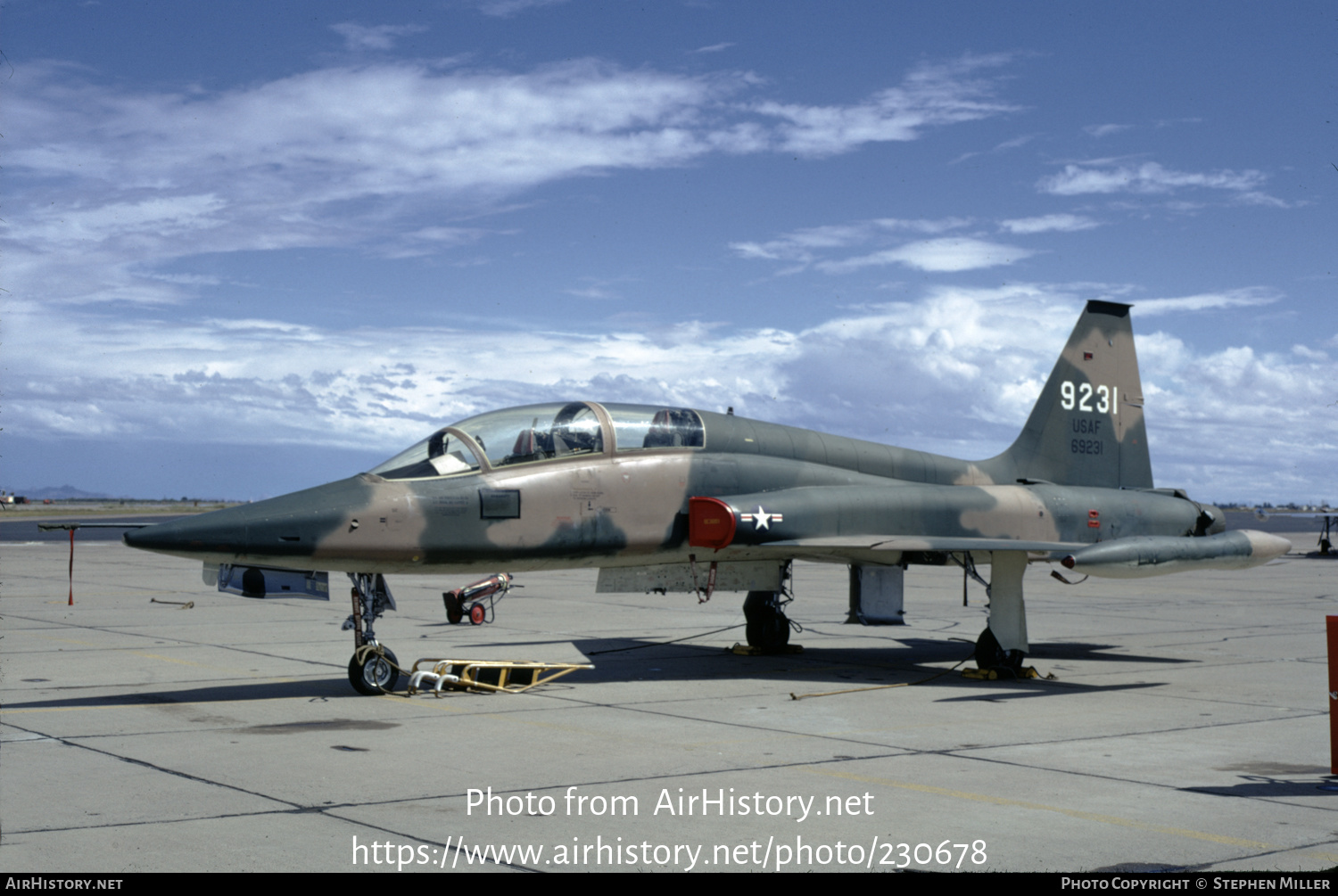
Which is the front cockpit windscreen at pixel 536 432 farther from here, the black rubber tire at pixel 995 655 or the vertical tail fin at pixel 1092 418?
the vertical tail fin at pixel 1092 418

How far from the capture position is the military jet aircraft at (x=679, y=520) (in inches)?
436

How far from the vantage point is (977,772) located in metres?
8.05

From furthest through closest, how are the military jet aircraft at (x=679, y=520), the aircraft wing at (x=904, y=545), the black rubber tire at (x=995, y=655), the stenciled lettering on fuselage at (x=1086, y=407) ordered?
the stenciled lettering on fuselage at (x=1086, y=407), the black rubber tire at (x=995, y=655), the aircraft wing at (x=904, y=545), the military jet aircraft at (x=679, y=520)

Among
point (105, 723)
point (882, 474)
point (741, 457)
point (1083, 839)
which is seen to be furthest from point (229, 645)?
point (1083, 839)

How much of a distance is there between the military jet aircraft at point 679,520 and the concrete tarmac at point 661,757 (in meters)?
1.15

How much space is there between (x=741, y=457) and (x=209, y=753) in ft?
22.8

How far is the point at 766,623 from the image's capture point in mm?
15539

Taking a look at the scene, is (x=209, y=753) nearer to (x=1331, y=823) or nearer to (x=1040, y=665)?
(x=1331, y=823)

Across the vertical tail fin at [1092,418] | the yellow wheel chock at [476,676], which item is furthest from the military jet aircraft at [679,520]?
the vertical tail fin at [1092,418]

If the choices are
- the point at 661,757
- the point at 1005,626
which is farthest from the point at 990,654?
the point at 661,757

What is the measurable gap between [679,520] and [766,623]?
315 centimetres

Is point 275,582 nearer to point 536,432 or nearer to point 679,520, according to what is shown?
point 536,432

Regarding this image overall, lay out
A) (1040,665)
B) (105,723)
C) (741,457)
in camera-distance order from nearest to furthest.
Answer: (105,723) → (741,457) → (1040,665)

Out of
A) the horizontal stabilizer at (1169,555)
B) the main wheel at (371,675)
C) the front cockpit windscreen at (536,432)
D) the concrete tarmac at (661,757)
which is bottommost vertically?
the concrete tarmac at (661,757)
